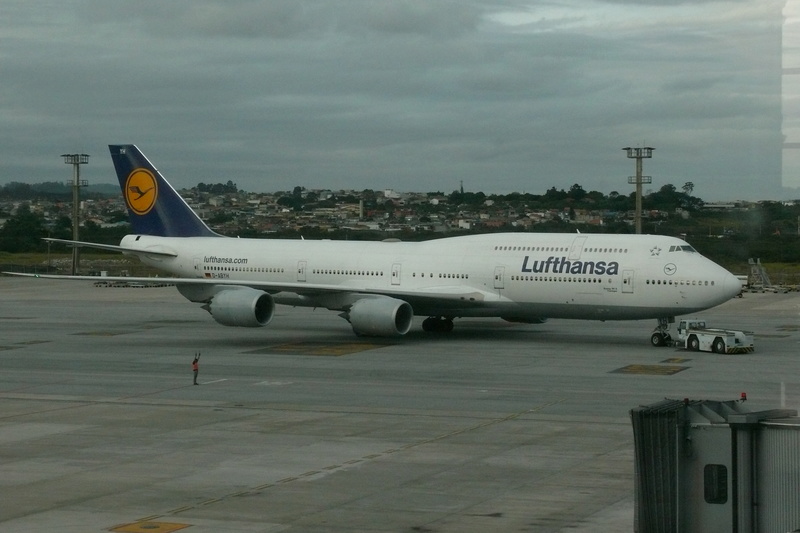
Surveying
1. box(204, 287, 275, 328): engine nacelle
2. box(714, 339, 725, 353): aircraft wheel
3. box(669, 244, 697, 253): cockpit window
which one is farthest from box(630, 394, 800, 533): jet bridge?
box(204, 287, 275, 328): engine nacelle

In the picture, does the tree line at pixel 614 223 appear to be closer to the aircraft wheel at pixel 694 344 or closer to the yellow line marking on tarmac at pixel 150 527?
the aircraft wheel at pixel 694 344

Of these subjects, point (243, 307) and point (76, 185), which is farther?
point (76, 185)

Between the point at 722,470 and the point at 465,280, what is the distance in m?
30.4

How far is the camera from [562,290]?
40594 millimetres

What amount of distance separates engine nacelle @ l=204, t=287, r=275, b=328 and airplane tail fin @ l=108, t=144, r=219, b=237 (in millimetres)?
10493

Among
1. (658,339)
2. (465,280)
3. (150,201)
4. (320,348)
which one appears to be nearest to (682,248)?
(658,339)

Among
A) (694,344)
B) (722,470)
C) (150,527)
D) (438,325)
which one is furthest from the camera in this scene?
(438,325)

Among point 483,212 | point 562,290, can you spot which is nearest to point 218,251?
point 562,290

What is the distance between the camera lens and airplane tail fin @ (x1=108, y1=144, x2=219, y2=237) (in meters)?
51.8

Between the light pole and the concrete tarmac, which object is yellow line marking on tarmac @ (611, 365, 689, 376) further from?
the light pole

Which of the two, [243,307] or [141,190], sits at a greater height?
[141,190]

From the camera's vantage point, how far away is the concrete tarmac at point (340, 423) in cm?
1692

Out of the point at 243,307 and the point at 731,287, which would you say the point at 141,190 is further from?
the point at 731,287

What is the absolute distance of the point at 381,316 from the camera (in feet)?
134
